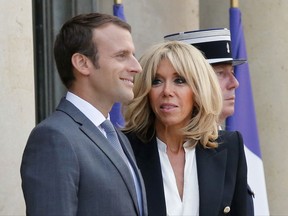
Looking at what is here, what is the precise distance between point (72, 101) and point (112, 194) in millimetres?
395

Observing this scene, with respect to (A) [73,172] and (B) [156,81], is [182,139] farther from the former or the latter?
(A) [73,172]

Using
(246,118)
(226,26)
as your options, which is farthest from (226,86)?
(226,26)

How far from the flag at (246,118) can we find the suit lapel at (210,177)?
2286 millimetres

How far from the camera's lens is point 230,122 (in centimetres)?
578

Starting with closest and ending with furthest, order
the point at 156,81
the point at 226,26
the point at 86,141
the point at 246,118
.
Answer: the point at 86,141
the point at 156,81
the point at 246,118
the point at 226,26

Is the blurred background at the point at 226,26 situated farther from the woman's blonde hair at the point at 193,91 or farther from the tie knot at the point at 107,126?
the tie knot at the point at 107,126

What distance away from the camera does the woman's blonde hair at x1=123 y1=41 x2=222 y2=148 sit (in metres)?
3.41

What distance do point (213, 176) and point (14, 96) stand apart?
1.22 m

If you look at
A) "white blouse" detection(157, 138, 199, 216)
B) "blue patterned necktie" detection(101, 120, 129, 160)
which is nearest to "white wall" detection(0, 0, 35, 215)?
"white blouse" detection(157, 138, 199, 216)

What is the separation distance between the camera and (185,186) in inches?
132

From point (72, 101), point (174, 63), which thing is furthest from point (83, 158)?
point (174, 63)

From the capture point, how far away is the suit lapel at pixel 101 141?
2803mm

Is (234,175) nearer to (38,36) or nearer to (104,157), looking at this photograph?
(104,157)

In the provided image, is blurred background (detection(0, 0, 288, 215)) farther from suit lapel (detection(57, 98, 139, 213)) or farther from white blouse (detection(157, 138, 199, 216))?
suit lapel (detection(57, 98, 139, 213))
